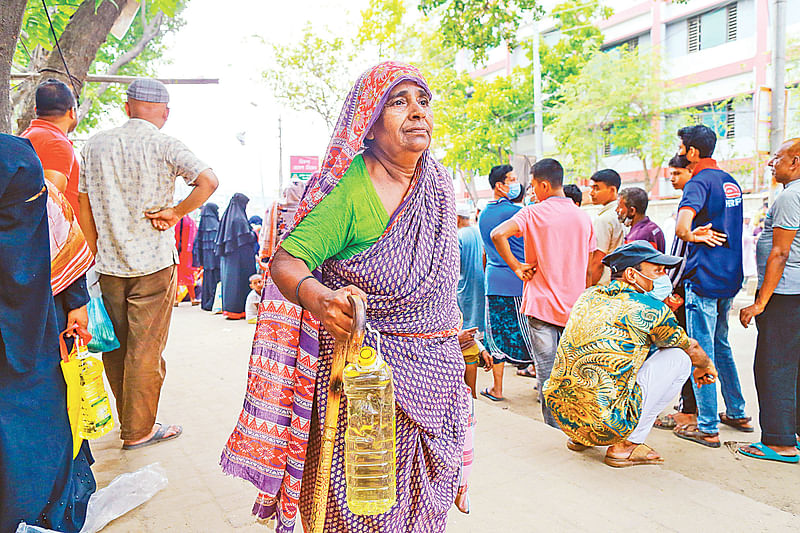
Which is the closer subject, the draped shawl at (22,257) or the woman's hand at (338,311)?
the woman's hand at (338,311)

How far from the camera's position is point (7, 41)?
9.57ft

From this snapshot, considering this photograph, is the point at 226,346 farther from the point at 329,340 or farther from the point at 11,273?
the point at 329,340

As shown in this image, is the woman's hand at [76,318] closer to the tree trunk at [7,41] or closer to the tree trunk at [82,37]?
the tree trunk at [7,41]

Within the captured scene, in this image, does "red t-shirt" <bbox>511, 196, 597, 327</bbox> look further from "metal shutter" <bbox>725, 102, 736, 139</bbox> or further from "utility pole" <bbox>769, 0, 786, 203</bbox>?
"metal shutter" <bbox>725, 102, 736, 139</bbox>

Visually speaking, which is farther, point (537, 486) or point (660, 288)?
point (660, 288)

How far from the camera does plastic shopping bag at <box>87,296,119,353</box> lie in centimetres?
321

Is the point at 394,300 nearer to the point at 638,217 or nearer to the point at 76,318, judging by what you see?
the point at 76,318

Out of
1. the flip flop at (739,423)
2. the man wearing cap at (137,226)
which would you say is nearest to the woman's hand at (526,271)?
the flip flop at (739,423)

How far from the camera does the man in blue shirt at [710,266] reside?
406cm

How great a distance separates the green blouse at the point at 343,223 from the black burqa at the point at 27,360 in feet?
4.04

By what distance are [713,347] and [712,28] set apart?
74.9ft

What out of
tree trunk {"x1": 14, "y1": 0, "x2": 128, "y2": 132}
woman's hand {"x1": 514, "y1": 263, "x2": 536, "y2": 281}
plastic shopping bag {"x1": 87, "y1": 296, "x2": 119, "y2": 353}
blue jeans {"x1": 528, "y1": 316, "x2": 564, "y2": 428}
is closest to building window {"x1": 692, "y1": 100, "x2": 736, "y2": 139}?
woman's hand {"x1": 514, "y1": 263, "x2": 536, "y2": 281}

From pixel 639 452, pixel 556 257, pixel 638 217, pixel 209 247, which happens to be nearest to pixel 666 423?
pixel 639 452

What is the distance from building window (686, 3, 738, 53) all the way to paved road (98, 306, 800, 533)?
74.0 feet
